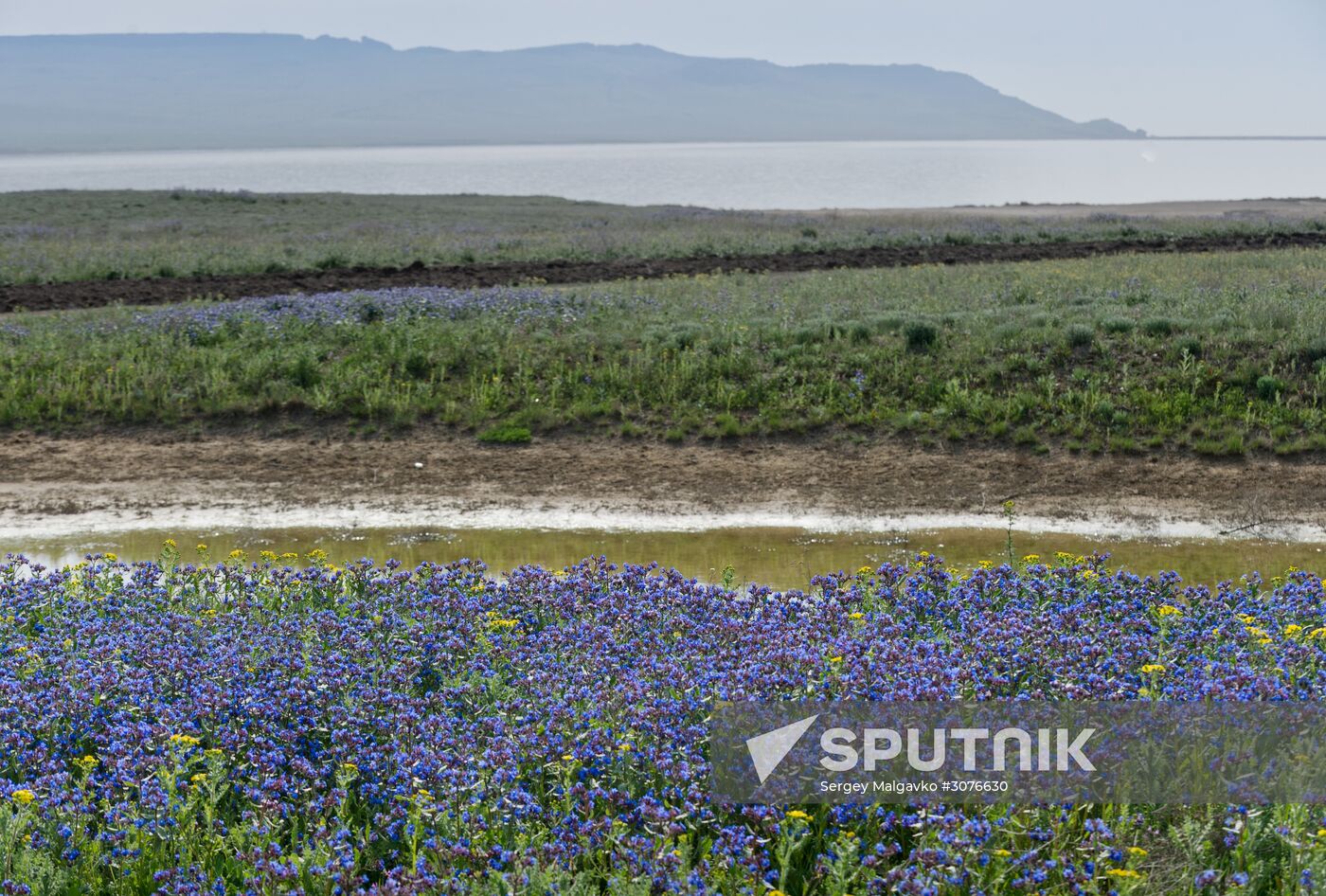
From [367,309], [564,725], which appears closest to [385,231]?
[367,309]

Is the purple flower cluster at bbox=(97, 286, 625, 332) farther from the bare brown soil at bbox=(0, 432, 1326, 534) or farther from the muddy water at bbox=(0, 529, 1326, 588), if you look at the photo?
the muddy water at bbox=(0, 529, 1326, 588)

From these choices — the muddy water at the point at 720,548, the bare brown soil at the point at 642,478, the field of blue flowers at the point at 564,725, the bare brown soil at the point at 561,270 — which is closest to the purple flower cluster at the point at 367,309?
the bare brown soil at the point at 561,270

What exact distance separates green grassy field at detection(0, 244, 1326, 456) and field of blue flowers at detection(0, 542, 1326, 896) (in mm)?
6869

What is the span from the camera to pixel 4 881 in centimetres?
546

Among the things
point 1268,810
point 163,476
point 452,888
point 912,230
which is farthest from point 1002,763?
point 912,230

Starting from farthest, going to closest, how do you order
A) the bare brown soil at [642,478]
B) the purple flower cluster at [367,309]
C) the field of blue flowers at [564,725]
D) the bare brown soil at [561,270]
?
the bare brown soil at [561,270] < the purple flower cluster at [367,309] < the bare brown soil at [642,478] < the field of blue flowers at [564,725]

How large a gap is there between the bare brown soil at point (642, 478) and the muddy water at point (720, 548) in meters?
0.77

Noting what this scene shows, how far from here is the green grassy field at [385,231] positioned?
106 feet

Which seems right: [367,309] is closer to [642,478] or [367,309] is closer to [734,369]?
[734,369]

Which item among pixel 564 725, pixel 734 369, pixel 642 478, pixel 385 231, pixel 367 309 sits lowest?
pixel 642 478

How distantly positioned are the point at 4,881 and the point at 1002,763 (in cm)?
452

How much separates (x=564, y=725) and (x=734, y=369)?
11.6 metres

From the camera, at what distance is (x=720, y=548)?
42.8 ft

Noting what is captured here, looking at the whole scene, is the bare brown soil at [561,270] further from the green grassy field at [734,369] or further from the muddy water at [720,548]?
the muddy water at [720,548]
